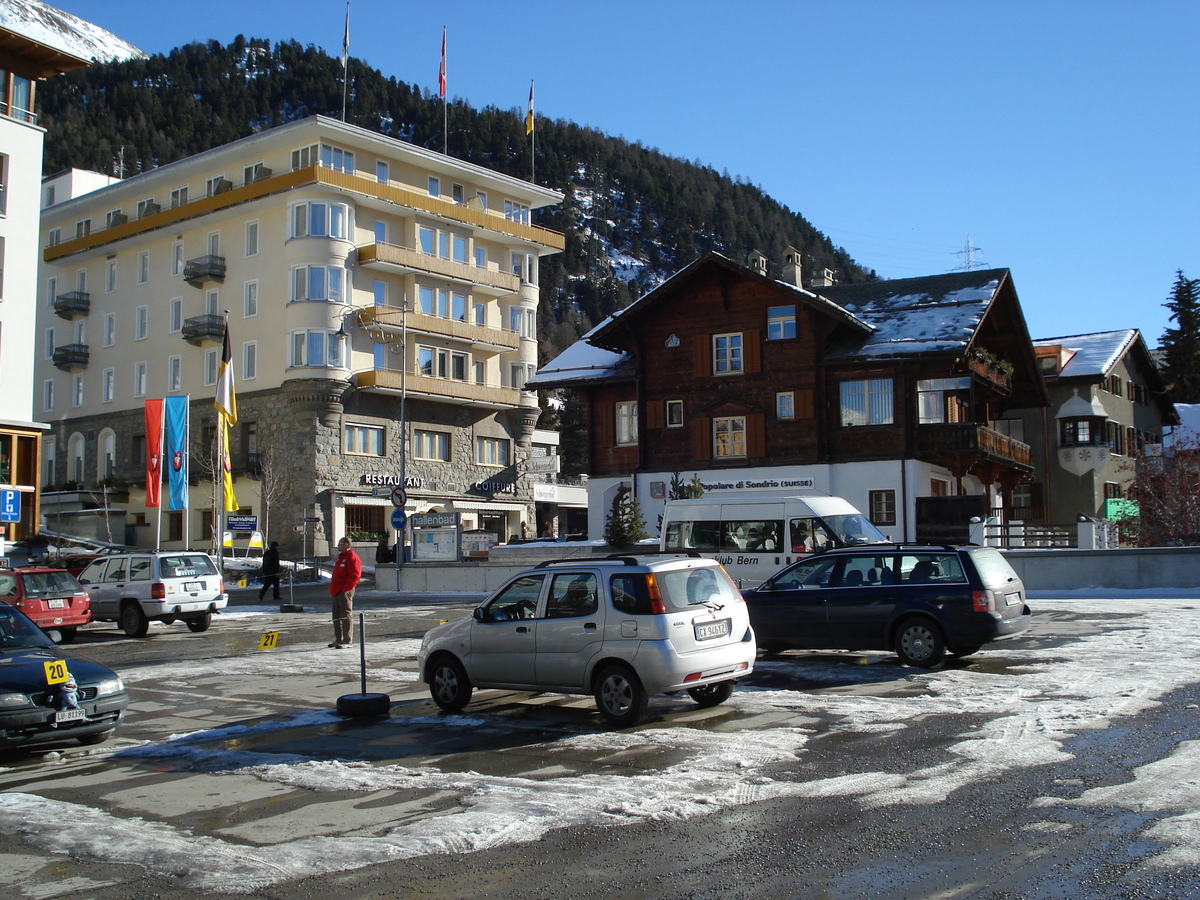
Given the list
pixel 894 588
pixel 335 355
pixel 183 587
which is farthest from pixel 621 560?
pixel 335 355

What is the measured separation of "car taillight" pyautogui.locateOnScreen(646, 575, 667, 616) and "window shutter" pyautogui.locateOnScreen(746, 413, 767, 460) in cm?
3161

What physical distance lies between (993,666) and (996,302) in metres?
31.4

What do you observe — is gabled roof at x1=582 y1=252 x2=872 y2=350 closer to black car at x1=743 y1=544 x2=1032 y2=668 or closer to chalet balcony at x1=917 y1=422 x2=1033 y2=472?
chalet balcony at x1=917 y1=422 x2=1033 y2=472

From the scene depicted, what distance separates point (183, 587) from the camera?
945 inches

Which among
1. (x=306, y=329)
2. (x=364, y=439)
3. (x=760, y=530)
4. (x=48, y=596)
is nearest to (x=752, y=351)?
(x=760, y=530)

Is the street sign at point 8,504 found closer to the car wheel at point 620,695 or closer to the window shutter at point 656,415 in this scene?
the window shutter at point 656,415

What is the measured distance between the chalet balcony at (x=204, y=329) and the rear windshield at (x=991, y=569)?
50.0 meters

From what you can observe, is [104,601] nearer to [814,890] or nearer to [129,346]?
[814,890]

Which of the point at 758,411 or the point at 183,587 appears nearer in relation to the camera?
the point at 183,587

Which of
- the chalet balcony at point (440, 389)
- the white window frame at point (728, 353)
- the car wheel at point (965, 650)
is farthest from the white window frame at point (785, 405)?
the car wheel at point (965, 650)

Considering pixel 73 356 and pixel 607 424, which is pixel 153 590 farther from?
pixel 73 356

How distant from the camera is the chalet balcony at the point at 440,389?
5466 cm

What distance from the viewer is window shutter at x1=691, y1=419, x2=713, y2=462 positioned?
42.7m

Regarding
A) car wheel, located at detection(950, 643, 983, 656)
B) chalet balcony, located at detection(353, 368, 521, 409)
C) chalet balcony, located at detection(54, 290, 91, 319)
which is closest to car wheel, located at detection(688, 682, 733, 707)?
car wheel, located at detection(950, 643, 983, 656)
